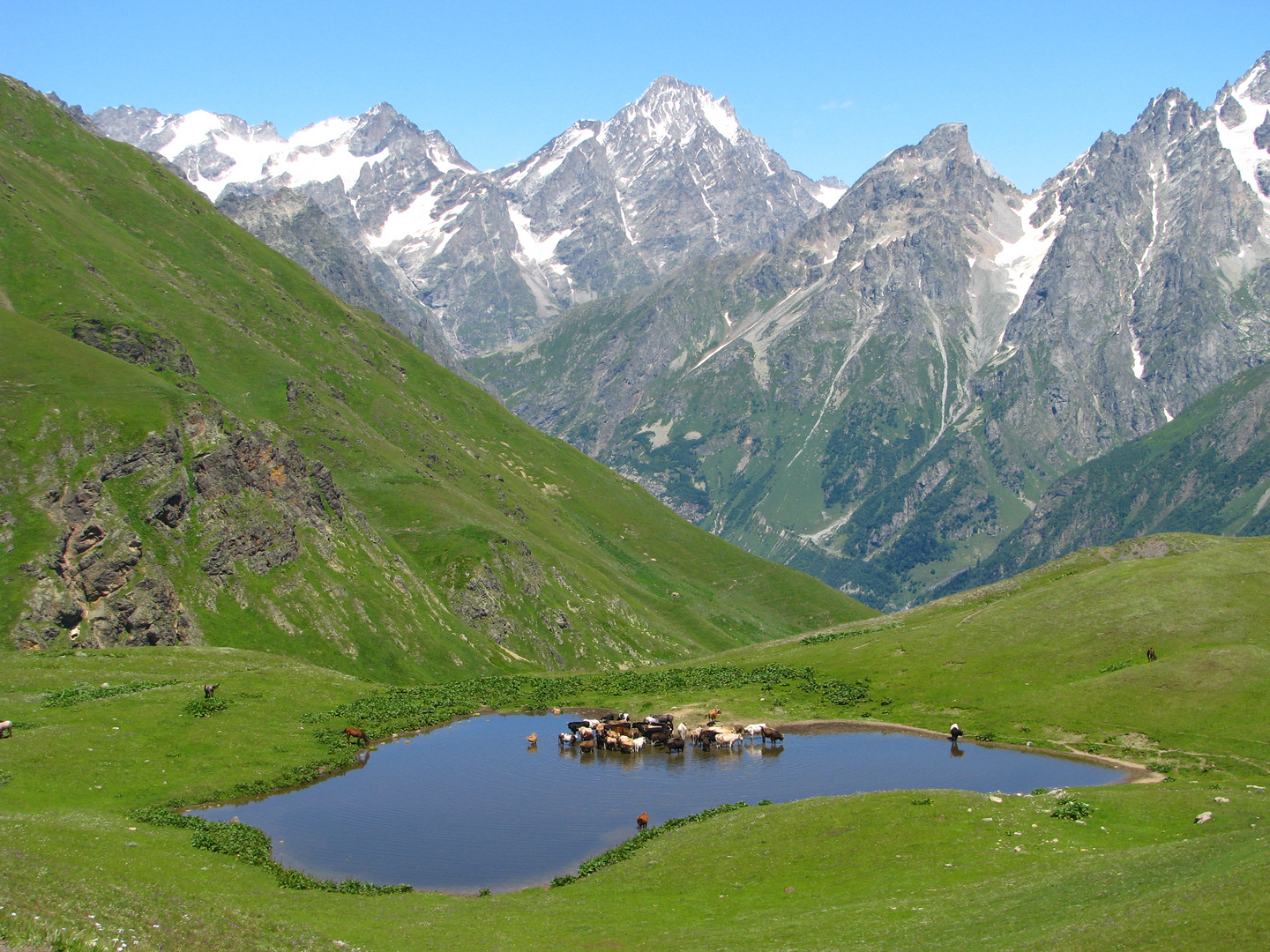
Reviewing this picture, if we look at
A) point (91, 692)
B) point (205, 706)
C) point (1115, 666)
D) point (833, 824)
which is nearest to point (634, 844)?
point (833, 824)

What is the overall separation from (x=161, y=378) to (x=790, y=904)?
457 ft

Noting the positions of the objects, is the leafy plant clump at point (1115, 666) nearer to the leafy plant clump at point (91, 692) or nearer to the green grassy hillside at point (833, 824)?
the green grassy hillside at point (833, 824)

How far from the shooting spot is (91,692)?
62094 mm

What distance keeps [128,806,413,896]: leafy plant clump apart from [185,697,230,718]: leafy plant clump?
14492 mm

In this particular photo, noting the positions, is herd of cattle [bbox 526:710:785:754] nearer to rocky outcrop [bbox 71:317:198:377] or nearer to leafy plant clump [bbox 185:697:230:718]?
leafy plant clump [bbox 185:697:230:718]

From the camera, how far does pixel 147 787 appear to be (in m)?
48.5

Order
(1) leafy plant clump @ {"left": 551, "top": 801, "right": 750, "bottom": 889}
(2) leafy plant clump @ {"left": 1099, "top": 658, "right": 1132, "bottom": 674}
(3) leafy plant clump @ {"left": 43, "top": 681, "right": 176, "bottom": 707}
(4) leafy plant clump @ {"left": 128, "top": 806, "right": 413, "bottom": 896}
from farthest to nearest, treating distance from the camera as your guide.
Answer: (2) leafy plant clump @ {"left": 1099, "top": 658, "right": 1132, "bottom": 674} < (3) leafy plant clump @ {"left": 43, "top": 681, "right": 176, "bottom": 707} < (1) leafy plant clump @ {"left": 551, "top": 801, "right": 750, "bottom": 889} < (4) leafy plant clump @ {"left": 128, "top": 806, "right": 413, "bottom": 896}

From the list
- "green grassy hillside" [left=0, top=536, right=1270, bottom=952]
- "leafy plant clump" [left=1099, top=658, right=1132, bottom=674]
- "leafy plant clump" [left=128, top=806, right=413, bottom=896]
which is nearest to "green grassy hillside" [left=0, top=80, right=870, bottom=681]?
"green grassy hillside" [left=0, top=536, right=1270, bottom=952]

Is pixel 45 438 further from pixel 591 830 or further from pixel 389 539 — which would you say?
pixel 591 830

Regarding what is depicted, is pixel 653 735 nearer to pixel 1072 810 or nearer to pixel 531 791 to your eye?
pixel 531 791

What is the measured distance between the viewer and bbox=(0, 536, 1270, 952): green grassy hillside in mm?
28781

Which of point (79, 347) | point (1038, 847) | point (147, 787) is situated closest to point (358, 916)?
point (147, 787)

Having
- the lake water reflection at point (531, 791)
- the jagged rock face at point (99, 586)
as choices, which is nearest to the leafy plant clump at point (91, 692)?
the lake water reflection at point (531, 791)

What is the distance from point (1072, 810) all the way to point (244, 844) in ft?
129
